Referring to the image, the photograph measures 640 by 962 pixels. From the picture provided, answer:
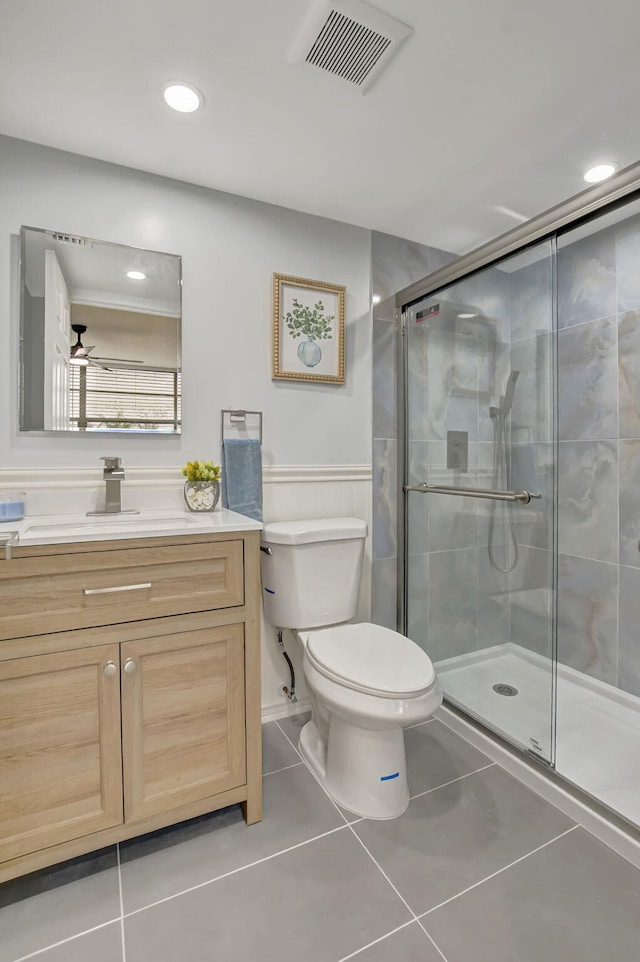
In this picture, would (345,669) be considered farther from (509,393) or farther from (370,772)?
(509,393)

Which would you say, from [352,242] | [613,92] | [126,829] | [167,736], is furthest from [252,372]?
[126,829]

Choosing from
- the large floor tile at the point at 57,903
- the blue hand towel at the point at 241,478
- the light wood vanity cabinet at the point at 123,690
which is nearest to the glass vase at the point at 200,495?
the blue hand towel at the point at 241,478

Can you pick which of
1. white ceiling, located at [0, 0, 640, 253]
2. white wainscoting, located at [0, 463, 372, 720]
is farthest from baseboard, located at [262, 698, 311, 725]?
white ceiling, located at [0, 0, 640, 253]

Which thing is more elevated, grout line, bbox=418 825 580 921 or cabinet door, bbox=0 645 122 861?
cabinet door, bbox=0 645 122 861

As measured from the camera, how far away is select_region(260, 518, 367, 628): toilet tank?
176 centimetres

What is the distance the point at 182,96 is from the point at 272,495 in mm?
1363

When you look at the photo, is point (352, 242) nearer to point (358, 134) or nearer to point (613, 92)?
point (358, 134)

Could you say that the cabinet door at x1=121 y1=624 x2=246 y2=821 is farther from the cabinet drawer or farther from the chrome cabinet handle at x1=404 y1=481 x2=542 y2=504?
the chrome cabinet handle at x1=404 y1=481 x2=542 y2=504

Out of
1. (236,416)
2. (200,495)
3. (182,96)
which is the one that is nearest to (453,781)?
(200,495)

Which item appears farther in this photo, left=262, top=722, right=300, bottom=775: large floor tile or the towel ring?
the towel ring

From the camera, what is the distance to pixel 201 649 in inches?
52.5

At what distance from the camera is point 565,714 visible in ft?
6.55

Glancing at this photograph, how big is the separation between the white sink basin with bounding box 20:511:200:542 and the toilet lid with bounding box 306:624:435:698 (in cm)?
62

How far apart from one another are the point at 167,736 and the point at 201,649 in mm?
250
